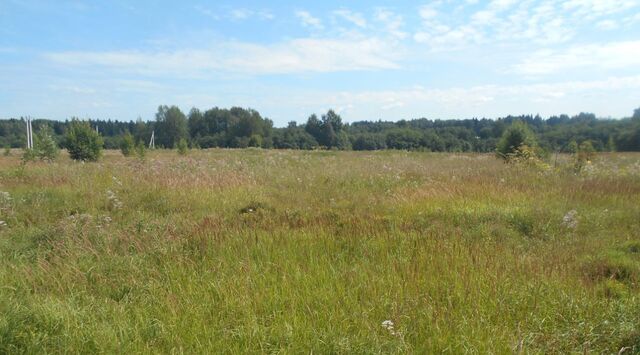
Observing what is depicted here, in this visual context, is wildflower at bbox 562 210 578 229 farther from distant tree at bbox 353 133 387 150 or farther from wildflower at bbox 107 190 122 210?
distant tree at bbox 353 133 387 150

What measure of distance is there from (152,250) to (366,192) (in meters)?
5.91

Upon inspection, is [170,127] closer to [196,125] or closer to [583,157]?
[196,125]

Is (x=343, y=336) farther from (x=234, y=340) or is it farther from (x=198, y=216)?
(x=198, y=216)

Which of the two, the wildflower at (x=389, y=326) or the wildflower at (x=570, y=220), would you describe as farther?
the wildflower at (x=570, y=220)

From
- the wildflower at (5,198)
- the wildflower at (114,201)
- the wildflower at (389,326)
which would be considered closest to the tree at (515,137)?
the wildflower at (114,201)

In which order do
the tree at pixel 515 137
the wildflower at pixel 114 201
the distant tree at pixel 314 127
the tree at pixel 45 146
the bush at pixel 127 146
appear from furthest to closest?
the distant tree at pixel 314 127, the bush at pixel 127 146, the tree at pixel 515 137, the tree at pixel 45 146, the wildflower at pixel 114 201

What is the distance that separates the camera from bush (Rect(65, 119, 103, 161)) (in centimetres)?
2161

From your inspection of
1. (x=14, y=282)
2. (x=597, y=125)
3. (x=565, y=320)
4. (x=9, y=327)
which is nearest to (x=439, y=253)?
(x=565, y=320)

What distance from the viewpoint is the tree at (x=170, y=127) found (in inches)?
3580

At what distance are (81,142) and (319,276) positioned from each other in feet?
73.7

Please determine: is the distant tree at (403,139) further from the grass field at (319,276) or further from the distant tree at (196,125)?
the grass field at (319,276)

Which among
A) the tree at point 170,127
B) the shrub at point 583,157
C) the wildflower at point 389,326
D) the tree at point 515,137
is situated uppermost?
the tree at point 170,127

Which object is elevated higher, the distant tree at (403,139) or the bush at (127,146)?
the distant tree at (403,139)

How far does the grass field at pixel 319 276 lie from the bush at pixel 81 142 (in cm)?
1548
